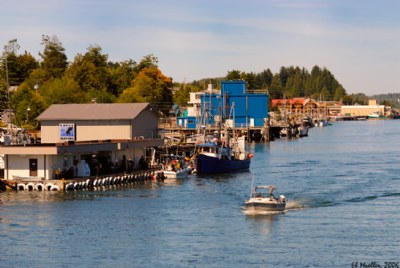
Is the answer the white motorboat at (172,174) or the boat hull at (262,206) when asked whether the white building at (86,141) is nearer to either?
the white motorboat at (172,174)

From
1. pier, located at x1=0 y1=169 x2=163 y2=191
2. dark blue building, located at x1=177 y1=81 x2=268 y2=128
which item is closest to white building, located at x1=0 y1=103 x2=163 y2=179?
pier, located at x1=0 y1=169 x2=163 y2=191

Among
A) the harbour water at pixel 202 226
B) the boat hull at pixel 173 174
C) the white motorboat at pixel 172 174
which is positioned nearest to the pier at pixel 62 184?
the harbour water at pixel 202 226

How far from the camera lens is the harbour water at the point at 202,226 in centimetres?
4350

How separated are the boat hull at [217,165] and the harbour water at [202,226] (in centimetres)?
694

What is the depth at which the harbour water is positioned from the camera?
43.5 m

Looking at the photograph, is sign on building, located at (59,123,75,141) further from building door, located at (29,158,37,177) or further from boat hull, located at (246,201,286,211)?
boat hull, located at (246,201,286,211)

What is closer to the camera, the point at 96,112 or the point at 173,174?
the point at 173,174

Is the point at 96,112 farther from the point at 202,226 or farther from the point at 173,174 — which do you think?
the point at 202,226

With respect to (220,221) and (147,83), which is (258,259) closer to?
(220,221)

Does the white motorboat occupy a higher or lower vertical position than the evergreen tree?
lower

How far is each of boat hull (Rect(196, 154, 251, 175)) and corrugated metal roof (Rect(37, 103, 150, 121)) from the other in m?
8.81

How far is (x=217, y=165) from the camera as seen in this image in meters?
88.9

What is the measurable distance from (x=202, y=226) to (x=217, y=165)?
120 feet

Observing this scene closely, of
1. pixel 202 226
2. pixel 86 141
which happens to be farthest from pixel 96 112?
pixel 202 226
